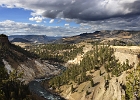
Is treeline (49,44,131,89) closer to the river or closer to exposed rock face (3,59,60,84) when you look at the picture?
the river

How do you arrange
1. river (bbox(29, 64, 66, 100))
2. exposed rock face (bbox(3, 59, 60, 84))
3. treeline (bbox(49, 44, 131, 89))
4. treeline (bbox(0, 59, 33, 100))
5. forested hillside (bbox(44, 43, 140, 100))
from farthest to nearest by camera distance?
1. exposed rock face (bbox(3, 59, 60, 84))
2. treeline (bbox(49, 44, 131, 89))
3. river (bbox(29, 64, 66, 100))
4. forested hillside (bbox(44, 43, 140, 100))
5. treeline (bbox(0, 59, 33, 100))

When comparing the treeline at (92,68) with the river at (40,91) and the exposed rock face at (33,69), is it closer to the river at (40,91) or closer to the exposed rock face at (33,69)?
the river at (40,91)

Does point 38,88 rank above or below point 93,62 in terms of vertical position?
below

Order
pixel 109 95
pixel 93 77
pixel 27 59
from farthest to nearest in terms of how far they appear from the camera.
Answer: pixel 27 59 < pixel 93 77 < pixel 109 95

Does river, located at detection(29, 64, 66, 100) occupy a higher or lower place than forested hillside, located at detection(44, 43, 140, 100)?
lower

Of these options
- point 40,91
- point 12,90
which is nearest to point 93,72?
point 40,91

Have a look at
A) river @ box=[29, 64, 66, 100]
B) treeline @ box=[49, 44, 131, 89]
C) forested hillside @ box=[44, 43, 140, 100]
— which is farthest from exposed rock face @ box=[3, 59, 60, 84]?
forested hillside @ box=[44, 43, 140, 100]

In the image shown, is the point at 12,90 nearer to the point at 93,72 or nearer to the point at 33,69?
the point at 93,72

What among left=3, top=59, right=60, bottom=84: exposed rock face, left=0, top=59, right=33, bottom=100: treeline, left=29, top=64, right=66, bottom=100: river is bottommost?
left=29, top=64, right=66, bottom=100: river

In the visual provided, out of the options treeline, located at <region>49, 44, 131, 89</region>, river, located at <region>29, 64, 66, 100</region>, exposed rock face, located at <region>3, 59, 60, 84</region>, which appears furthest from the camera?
exposed rock face, located at <region>3, 59, 60, 84</region>

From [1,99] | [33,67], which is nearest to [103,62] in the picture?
[33,67]

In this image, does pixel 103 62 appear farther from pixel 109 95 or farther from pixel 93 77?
pixel 109 95
